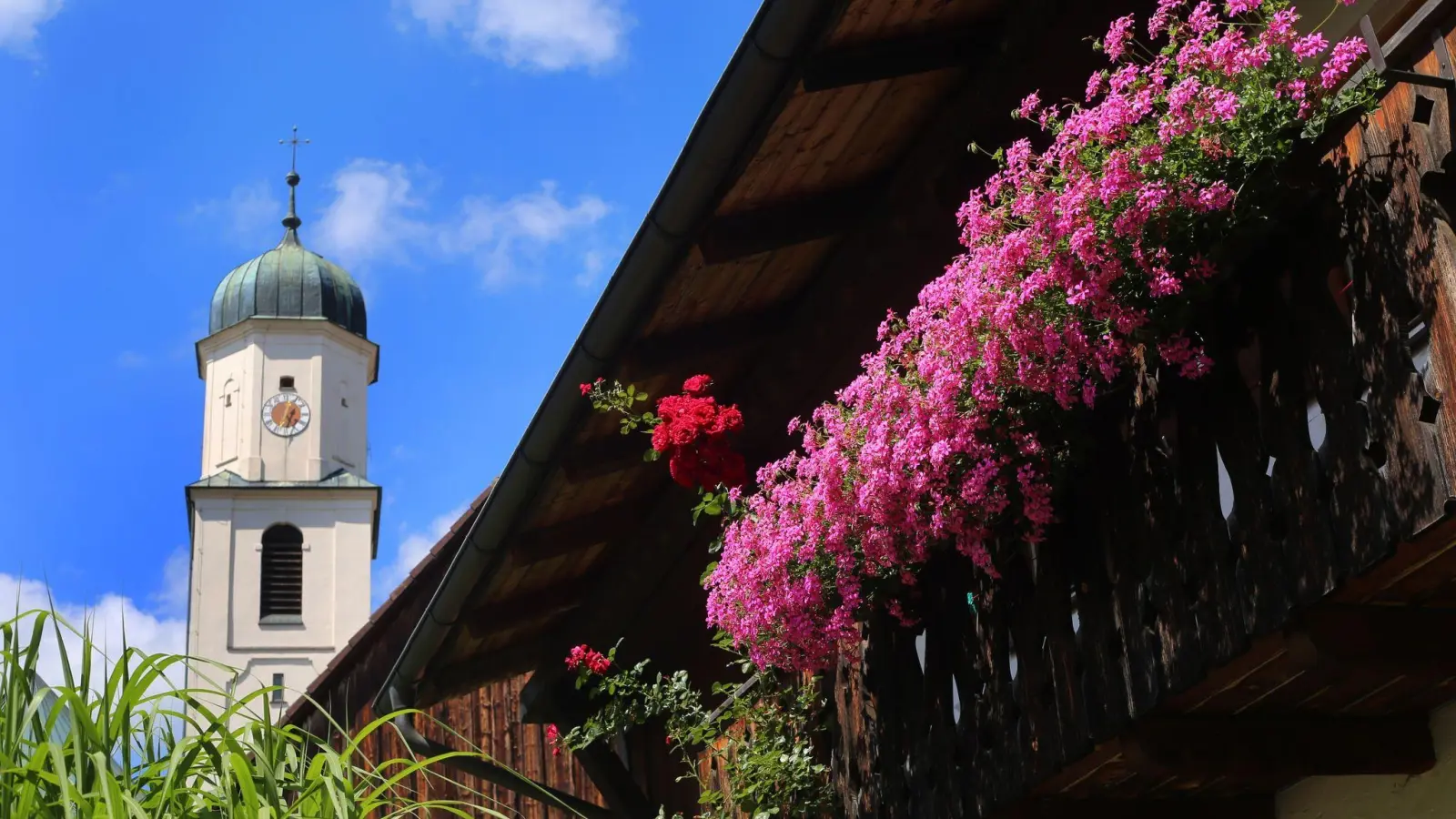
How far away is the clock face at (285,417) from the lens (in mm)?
44375

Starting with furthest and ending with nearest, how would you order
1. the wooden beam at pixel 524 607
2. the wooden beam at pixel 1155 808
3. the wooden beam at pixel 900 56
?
the wooden beam at pixel 524 607
the wooden beam at pixel 900 56
the wooden beam at pixel 1155 808

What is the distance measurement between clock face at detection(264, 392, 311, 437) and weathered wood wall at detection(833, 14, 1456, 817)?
1607 inches

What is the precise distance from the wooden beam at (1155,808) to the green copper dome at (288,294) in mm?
42764

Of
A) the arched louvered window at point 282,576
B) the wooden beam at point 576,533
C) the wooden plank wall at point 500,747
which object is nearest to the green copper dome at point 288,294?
the arched louvered window at point 282,576

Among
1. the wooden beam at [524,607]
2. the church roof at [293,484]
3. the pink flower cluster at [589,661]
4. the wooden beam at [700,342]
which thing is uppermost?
the church roof at [293,484]

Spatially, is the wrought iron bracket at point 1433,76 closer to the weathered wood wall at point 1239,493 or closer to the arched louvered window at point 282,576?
the weathered wood wall at point 1239,493

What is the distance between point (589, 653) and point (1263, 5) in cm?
373

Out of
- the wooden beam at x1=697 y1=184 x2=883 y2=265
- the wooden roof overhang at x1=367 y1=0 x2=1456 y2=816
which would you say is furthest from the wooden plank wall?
the wooden beam at x1=697 y1=184 x2=883 y2=265

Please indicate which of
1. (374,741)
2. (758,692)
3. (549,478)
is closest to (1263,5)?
(758,692)

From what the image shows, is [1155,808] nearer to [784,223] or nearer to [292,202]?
[784,223]

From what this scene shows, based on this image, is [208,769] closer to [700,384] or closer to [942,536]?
[942,536]

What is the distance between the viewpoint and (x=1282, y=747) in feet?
14.2

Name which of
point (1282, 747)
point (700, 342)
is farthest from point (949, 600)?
point (700, 342)

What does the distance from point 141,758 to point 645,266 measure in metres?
2.98
